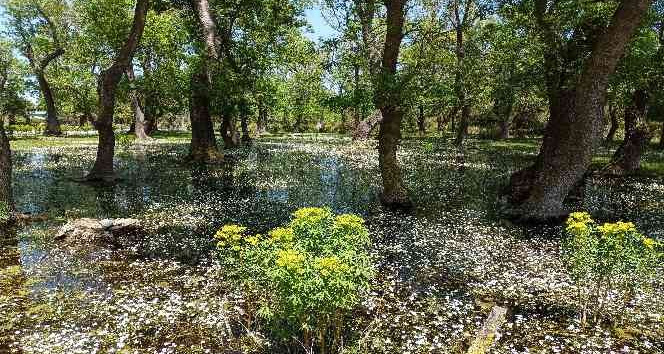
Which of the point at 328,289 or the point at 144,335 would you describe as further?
the point at 144,335

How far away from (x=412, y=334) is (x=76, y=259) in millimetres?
10705

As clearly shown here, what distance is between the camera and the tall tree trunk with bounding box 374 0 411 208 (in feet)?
58.6

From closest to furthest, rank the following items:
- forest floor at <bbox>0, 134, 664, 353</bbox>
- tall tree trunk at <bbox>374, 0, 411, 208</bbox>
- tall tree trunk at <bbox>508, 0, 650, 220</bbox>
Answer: forest floor at <bbox>0, 134, 664, 353</bbox>
tall tree trunk at <bbox>508, 0, 650, 220</bbox>
tall tree trunk at <bbox>374, 0, 411, 208</bbox>

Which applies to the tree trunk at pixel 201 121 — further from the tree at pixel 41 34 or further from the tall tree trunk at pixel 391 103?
the tree at pixel 41 34

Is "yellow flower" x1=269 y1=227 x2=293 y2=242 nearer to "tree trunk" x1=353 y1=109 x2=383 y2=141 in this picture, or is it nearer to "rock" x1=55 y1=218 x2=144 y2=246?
"rock" x1=55 y1=218 x2=144 y2=246

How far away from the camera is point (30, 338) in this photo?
9250 mm

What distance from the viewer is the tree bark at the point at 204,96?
30734 mm

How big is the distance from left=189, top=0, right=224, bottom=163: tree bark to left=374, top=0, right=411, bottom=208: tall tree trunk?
1617cm

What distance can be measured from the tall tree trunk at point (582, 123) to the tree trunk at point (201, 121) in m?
22.4

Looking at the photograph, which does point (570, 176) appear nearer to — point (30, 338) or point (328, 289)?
point (328, 289)

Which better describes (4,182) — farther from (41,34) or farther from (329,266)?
(41,34)

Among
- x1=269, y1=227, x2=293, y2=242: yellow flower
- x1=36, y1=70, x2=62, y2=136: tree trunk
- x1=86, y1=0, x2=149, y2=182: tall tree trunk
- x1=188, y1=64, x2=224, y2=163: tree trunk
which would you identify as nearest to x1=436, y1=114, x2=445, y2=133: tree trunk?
x1=36, y1=70, x2=62, y2=136: tree trunk

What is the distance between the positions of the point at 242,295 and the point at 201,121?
979 inches

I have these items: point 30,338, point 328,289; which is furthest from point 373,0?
point 30,338
